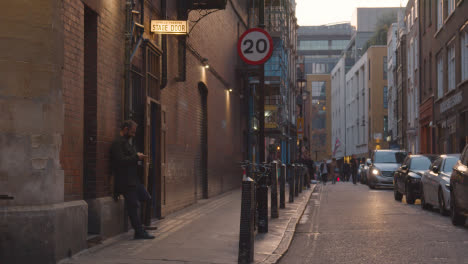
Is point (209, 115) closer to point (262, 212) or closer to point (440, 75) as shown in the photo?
point (262, 212)

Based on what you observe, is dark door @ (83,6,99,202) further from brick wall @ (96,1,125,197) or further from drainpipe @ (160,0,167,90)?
drainpipe @ (160,0,167,90)

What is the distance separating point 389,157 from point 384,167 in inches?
68.0

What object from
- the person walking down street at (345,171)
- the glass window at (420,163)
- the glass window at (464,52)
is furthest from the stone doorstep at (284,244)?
the person walking down street at (345,171)

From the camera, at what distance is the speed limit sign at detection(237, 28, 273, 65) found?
11727mm

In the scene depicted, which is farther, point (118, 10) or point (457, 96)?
point (457, 96)

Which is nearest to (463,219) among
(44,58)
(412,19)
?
(44,58)

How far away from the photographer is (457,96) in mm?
28656

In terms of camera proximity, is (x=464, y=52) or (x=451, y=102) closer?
(x=464, y=52)

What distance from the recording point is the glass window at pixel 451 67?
1202 inches

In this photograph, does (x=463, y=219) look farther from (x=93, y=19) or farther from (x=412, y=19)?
(x=412, y=19)

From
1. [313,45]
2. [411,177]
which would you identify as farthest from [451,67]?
[313,45]

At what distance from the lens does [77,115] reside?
907 centimetres

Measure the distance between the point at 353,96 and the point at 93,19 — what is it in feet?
268

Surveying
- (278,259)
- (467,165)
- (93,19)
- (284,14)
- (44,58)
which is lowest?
(278,259)
